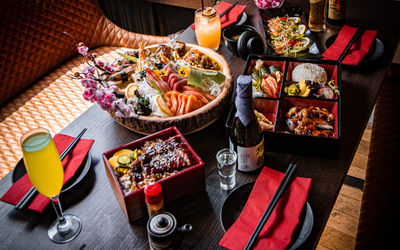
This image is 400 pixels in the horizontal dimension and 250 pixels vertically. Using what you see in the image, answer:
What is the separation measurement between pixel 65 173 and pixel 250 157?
0.73 metres

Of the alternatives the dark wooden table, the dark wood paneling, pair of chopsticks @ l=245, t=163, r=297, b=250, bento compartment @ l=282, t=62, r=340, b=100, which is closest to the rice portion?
bento compartment @ l=282, t=62, r=340, b=100

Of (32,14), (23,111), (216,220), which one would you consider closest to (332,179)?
(216,220)

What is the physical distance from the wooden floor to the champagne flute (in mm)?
1517

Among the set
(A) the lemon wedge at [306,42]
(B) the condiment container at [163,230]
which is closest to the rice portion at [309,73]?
(A) the lemon wedge at [306,42]

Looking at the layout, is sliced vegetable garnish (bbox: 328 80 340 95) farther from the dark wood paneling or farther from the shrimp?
the dark wood paneling

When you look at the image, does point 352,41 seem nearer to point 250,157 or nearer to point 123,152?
point 250,157

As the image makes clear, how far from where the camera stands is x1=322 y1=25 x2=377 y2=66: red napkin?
1822 millimetres

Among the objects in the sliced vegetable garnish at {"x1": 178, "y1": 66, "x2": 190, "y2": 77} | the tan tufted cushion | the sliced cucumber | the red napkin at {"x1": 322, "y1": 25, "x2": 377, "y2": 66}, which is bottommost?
the tan tufted cushion

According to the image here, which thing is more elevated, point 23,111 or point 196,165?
point 196,165

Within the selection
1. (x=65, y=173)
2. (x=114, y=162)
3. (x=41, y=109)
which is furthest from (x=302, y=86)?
(x=41, y=109)

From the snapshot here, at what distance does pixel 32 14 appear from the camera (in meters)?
2.59

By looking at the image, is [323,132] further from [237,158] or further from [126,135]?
[126,135]

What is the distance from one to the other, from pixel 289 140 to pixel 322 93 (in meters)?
0.36

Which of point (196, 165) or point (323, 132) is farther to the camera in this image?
point (323, 132)
